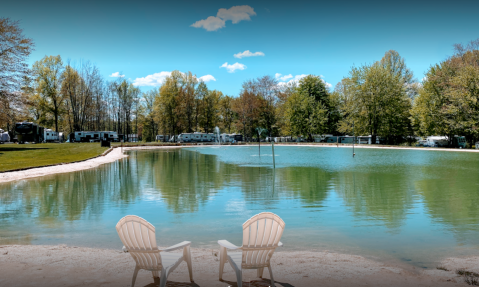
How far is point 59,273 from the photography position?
5094 millimetres

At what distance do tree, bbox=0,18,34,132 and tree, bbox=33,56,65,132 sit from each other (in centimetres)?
2779

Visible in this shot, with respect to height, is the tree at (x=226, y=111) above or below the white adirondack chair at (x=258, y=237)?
Result: above

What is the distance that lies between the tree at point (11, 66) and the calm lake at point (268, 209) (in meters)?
24.0

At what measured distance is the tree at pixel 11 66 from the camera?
36.2 meters

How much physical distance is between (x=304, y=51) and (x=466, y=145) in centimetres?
3275

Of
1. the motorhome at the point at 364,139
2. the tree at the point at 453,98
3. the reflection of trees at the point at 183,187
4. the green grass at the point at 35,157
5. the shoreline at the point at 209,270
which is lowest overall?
the reflection of trees at the point at 183,187

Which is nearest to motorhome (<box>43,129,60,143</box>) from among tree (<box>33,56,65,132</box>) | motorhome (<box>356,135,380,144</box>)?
tree (<box>33,56,65,132</box>)

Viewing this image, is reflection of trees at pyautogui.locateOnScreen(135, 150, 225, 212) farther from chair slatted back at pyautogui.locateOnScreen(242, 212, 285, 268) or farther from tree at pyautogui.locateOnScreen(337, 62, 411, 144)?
tree at pyautogui.locateOnScreen(337, 62, 411, 144)

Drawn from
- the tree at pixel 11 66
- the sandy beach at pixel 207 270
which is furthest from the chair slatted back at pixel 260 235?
the tree at pixel 11 66

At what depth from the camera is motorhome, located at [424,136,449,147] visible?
54966 millimetres

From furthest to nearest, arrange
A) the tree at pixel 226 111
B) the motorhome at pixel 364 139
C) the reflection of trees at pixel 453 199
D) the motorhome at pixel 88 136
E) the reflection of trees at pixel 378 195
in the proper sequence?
the tree at pixel 226 111 < the motorhome at pixel 364 139 < the motorhome at pixel 88 136 < the reflection of trees at pixel 378 195 < the reflection of trees at pixel 453 199

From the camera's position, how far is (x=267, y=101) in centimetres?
8400

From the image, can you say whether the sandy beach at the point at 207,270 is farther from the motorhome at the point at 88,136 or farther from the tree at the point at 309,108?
the tree at the point at 309,108

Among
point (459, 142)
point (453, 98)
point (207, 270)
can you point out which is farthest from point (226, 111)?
point (207, 270)
